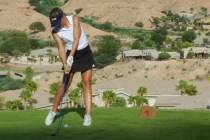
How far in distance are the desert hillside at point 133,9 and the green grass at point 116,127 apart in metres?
169

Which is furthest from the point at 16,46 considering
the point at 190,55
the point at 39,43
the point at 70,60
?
the point at 70,60

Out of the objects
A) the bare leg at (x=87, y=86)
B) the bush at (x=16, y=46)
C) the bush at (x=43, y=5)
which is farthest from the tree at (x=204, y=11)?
the bare leg at (x=87, y=86)

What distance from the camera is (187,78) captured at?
314 ft

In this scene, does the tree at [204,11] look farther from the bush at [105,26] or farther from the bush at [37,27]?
the bush at [37,27]

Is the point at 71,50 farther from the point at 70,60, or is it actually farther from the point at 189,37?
Answer: the point at 189,37

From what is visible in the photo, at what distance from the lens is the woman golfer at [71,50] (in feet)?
28.7

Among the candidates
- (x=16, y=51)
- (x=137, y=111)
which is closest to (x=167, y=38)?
(x=16, y=51)

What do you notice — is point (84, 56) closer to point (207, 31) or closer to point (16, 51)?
point (16, 51)

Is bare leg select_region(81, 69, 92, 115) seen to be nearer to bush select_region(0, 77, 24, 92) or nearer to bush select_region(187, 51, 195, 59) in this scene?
bush select_region(0, 77, 24, 92)

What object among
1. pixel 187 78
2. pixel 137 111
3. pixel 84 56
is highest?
pixel 84 56

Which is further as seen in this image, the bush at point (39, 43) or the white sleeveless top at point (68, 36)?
the bush at point (39, 43)

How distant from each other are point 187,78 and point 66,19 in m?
87.8

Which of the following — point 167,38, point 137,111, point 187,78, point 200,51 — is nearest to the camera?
point 137,111

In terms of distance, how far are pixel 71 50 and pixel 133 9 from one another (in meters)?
180
